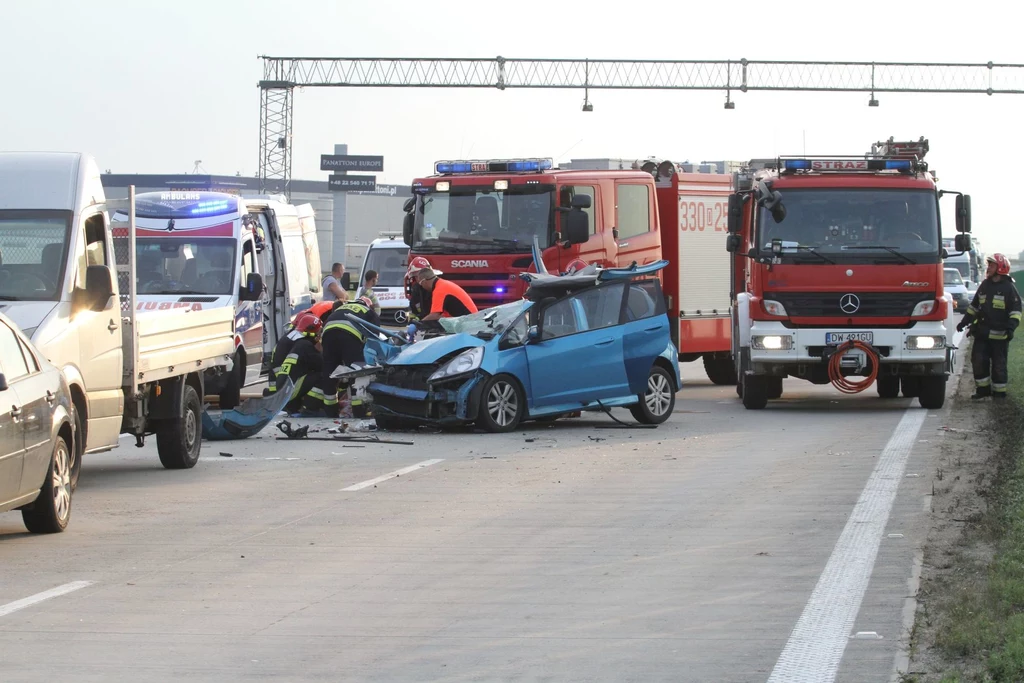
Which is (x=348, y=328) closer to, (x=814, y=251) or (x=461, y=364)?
(x=461, y=364)

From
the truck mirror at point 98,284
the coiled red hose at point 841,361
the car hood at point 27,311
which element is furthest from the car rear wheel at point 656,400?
the car hood at point 27,311

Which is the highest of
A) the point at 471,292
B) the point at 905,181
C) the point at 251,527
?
the point at 905,181

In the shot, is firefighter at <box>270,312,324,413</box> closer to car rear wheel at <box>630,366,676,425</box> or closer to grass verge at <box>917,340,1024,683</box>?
car rear wheel at <box>630,366,676,425</box>

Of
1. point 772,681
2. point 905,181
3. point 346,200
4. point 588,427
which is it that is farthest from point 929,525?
point 346,200

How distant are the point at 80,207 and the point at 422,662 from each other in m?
6.62

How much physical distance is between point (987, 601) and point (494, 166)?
46.5 ft

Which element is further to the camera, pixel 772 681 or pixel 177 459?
pixel 177 459

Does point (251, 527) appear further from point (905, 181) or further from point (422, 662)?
point (905, 181)

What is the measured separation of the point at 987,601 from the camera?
7.57 m

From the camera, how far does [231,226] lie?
860 inches

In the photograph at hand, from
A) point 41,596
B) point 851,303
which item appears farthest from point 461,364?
point 41,596

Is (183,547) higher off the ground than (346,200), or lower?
lower

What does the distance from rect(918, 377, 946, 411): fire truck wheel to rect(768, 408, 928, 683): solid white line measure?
6526 mm

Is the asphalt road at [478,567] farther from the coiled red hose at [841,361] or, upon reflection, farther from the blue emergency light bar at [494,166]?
the blue emergency light bar at [494,166]
